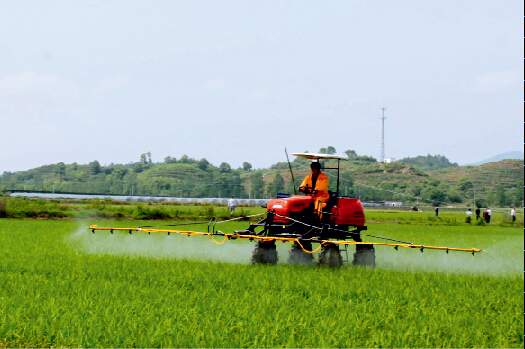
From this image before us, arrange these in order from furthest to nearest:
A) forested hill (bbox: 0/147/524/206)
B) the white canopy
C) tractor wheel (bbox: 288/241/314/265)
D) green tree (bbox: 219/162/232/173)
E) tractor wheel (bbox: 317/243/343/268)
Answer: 1. green tree (bbox: 219/162/232/173)
2. forested hill (bbox: 0/147/524/206)
3. tractor wheel (bbox: 288/241/314/265)
4. the white canopy
5. tractor wheel (bbox: 317/243/343/268)

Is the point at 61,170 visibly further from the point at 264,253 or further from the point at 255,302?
the point at 255,302

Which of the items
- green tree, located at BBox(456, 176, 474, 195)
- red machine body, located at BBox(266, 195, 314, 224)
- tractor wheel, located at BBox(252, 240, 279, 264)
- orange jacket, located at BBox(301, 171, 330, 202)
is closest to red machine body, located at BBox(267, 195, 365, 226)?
red machine body, located at BBox(266, 195, 314, 224)

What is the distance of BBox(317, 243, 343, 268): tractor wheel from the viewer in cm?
1326

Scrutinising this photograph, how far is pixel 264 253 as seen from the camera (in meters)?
14.1

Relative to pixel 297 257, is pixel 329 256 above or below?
above

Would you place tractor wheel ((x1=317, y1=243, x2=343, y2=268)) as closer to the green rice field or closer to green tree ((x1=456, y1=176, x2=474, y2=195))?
the green rice field

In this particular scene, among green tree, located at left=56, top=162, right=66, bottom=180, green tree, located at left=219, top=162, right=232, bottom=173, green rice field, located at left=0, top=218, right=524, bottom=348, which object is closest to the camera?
green rice field, located at left=0, top=218, right=524, bottom=348

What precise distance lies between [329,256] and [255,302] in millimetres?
4523

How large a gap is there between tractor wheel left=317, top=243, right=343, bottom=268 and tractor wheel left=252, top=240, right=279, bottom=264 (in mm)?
1354

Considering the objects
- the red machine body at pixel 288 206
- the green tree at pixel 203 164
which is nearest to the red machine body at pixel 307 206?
the red machine body at pixel 288 206

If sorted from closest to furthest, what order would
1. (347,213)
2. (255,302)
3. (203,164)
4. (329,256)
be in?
(255,302) < (329,256) < (347,213) < (203,164)

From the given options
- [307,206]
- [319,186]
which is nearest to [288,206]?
[307,206]

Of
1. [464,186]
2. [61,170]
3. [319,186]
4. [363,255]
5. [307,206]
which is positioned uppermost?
[61,170]

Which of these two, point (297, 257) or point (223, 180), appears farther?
point (223, 180)
